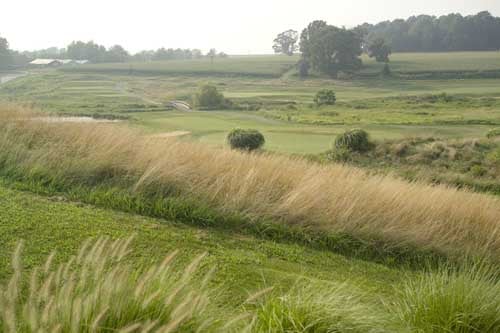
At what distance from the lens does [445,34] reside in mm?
134375

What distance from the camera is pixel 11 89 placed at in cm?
6200

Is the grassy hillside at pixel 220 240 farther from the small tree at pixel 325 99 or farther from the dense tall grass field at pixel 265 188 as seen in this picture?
the small tree at pixel 325 99

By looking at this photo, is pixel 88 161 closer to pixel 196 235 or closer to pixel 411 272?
pixel 196 235

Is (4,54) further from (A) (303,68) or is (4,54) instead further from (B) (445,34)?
(B) (445,34)

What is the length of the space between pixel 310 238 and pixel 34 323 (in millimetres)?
4317

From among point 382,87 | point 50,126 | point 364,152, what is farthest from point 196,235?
point 382,87

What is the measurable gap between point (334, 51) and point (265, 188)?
9285 cm

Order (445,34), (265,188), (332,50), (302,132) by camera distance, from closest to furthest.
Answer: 1. (265,188)
2. (302,132)
3. (332,50)
4. (445,34)

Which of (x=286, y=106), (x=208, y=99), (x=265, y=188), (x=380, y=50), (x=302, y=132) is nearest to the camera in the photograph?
(x=265, y=188)

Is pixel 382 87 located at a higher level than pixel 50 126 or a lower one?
lower

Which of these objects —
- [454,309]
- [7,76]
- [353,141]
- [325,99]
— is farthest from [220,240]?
[7,76]

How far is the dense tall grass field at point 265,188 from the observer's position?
668cm

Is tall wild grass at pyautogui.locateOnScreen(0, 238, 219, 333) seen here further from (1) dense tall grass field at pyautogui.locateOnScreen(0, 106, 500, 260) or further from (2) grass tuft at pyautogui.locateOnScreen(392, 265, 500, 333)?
(1) dense tall grass field at pyautogui.locateOnScreen(0, 106, 500, 260)

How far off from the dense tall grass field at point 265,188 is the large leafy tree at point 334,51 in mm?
90442
